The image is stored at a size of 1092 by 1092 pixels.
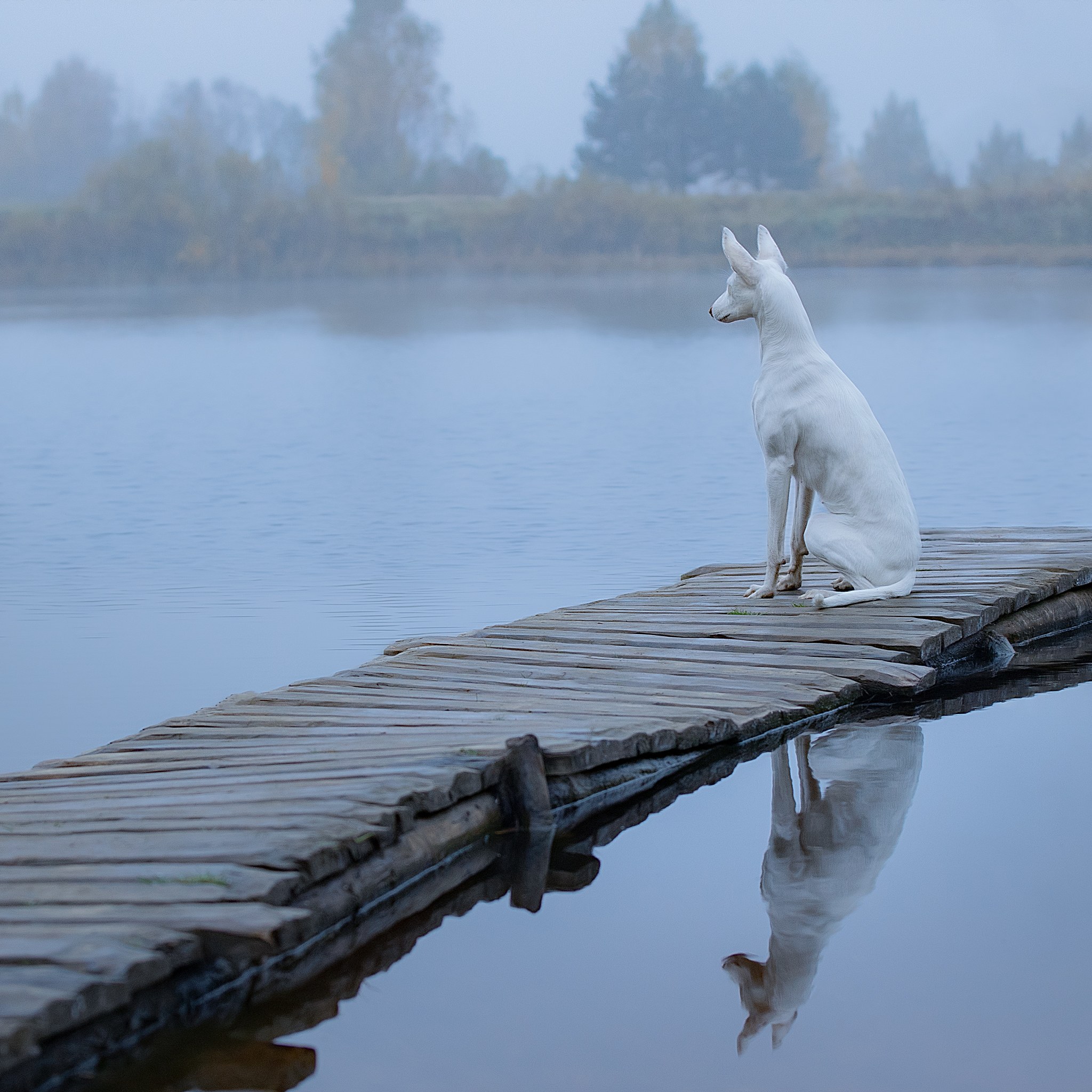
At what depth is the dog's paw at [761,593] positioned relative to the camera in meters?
5.74

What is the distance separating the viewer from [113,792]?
12.1 feet

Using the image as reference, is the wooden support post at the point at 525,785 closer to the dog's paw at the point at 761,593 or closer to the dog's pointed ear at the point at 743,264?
the dog's paw at the point at 761,593

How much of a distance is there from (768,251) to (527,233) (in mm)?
39205

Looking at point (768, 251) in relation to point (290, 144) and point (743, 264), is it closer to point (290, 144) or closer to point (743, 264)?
point (743, 264)

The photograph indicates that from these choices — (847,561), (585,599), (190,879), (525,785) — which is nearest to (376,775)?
(525,785)

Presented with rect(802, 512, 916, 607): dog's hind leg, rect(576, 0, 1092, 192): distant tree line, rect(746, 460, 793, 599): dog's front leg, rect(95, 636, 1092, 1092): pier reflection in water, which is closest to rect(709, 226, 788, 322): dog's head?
rect(746, 460, 793, 599): dog's front leg

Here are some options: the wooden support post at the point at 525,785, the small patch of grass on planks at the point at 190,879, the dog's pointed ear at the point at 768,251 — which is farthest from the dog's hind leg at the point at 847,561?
the small patch of grass on planks at the point at 190,879

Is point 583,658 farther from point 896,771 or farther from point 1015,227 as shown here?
point 1015,227

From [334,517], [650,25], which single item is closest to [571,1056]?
[334,517]

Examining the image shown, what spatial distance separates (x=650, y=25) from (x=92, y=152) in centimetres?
2160

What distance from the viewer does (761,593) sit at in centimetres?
575

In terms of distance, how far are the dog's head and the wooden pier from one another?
1071 millimetres

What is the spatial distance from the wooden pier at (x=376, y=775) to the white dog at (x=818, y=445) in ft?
0.83

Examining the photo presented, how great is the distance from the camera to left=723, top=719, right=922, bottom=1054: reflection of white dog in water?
3.12 meters
